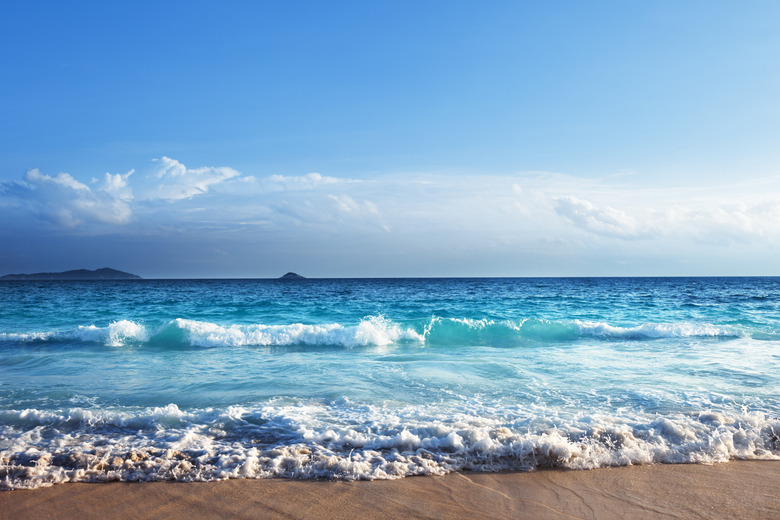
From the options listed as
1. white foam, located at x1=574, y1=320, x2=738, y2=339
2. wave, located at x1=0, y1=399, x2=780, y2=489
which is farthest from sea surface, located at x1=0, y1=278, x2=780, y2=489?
white foam, located at x1=574, y1=320, x2=738, y2=339

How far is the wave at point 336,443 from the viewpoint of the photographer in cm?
411

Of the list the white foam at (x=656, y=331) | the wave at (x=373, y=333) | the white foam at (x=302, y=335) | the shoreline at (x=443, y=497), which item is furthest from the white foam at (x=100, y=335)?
the white foam at (x=656, y=331)

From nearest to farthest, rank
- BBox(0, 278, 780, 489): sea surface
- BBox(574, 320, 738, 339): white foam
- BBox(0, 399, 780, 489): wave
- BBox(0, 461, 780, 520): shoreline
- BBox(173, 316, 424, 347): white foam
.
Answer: BBox(0, 461, 780, 520): shoreline
BBox(0, 399, 780, 489): wave
BBox(0, 278, 780, 489): sea surface
BBox(173, 316, 424, 347): white foam
BBox(574, 320, 738, 339): white foam

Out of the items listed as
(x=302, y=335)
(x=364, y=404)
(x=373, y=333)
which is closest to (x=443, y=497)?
(x=364, y=404)

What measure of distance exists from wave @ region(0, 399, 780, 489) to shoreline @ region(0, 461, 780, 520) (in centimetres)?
16

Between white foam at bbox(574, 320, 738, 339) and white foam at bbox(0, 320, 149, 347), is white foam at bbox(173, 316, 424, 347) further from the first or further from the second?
white foam at bbox(574, 320, 738, 339)

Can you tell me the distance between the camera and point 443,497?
12.0 ft

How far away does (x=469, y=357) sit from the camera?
1061cm

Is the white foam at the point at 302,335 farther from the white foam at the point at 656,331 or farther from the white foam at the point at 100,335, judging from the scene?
→ the white foam at the point at 656,331

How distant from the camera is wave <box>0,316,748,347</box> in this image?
13672 mm

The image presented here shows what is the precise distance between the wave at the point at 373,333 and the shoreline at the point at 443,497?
945cm

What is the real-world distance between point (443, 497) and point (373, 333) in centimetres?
1024

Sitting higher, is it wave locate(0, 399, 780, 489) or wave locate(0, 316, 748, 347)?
wave locate(0, 399, 780, 489)

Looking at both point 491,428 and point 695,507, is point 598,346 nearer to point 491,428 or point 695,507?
point 491,428
